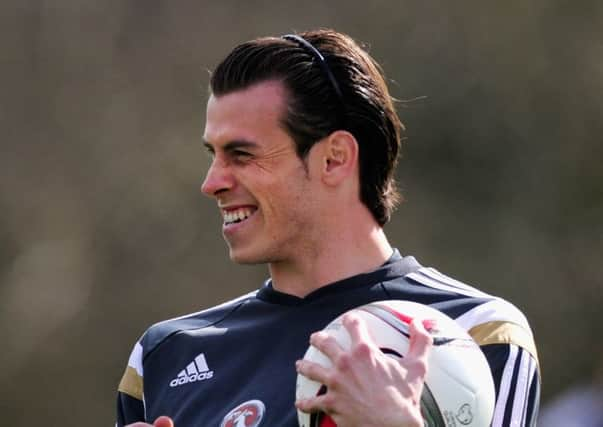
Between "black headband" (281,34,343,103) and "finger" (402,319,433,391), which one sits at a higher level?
"black headband" (281,34,343,103)

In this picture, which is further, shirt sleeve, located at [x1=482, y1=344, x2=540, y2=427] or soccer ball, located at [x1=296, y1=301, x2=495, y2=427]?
Result: shirt sleeve, located at [x1=482, y1=344, x2=540, y2=427]

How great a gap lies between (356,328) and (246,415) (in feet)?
2.11

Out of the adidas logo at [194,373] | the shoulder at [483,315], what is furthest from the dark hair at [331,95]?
the adidas logo at [194,373]

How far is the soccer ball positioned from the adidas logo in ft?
2.24

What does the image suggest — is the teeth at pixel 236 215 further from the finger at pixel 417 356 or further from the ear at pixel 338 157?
the finger at pixel 417 356

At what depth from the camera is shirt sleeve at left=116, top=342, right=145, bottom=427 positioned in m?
4.21

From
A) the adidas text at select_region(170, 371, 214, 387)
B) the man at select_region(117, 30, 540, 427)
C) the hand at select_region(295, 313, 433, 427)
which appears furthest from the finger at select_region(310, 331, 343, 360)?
the adidas text at select_region(170, 371, 214, 387)

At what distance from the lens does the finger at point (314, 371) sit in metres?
3.23

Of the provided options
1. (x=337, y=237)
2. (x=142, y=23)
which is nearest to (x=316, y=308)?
(x=337, y=237)

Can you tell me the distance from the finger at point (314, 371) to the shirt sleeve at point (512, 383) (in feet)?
1.80

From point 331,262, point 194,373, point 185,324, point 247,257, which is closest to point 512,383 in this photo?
point 331,262

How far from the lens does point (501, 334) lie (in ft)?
12.1

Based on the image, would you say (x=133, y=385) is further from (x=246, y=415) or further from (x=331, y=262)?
(x=331, y=262)

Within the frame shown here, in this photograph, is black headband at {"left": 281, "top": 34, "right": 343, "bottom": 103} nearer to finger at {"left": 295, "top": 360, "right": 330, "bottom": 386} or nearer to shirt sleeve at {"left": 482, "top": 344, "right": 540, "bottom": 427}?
shirt sleeve at {"left": 482, "top": 344, "right": 540, "bottom": 427}
